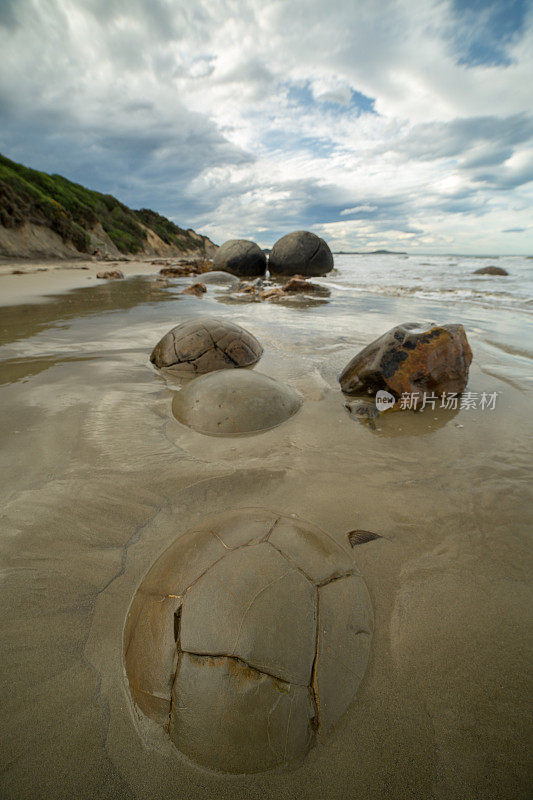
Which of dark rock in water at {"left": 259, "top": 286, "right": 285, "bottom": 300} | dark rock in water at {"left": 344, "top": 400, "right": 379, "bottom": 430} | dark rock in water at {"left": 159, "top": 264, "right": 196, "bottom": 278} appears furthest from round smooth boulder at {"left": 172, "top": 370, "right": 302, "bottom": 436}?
dark rock in water at {"left": 159, "top": 264, "right": 196, "bottom": 278}

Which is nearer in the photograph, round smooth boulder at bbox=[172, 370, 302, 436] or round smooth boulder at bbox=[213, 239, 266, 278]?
round smooth boulder at bbox=[172, 370, 302, 436]

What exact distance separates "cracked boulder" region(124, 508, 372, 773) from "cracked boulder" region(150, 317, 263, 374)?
2707mm

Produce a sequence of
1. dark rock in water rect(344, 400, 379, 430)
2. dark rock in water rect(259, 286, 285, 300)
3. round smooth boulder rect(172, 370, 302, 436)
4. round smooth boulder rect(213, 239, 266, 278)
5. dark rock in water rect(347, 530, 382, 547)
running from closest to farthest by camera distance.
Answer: dark rock in water rect(347, 530, 382, 547)
round smooth boulder rect(172, 370, 302, 436)
dark rock in water rect(344, 400, 379, 430)
dark rock in water rect(259, 286, 285, 300)
round smooth boulder rect(213, 239, 266, 278)

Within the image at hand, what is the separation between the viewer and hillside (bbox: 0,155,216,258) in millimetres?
16797

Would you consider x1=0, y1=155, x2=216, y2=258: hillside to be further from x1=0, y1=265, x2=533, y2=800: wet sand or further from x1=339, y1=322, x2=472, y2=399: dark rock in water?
x1=339, y1=322, x2=472, y2=399: dark rock in water

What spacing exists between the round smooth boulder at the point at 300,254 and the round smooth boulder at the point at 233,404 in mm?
15952

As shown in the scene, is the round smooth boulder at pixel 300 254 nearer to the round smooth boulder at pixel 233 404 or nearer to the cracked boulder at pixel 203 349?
the cracked boulder at pixel 203 349

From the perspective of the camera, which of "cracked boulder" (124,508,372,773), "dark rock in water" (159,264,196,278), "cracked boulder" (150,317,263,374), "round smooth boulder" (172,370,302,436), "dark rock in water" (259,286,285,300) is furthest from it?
"dark rock in water" (159,264,196,278)

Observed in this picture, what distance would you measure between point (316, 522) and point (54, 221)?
24.6m

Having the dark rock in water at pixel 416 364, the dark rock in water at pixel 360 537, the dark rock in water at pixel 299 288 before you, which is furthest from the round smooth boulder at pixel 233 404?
the dark rock in water at pixel 299 288

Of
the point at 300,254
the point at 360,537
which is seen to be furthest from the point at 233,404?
the point at 300,254

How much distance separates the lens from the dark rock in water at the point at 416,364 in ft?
9.96

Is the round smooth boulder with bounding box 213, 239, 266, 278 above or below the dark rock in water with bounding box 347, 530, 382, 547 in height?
above

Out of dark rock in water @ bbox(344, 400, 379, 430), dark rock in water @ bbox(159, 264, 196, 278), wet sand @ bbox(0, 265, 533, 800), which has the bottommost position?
→ wet sand @ bbox(0, 265, 533, 800)
